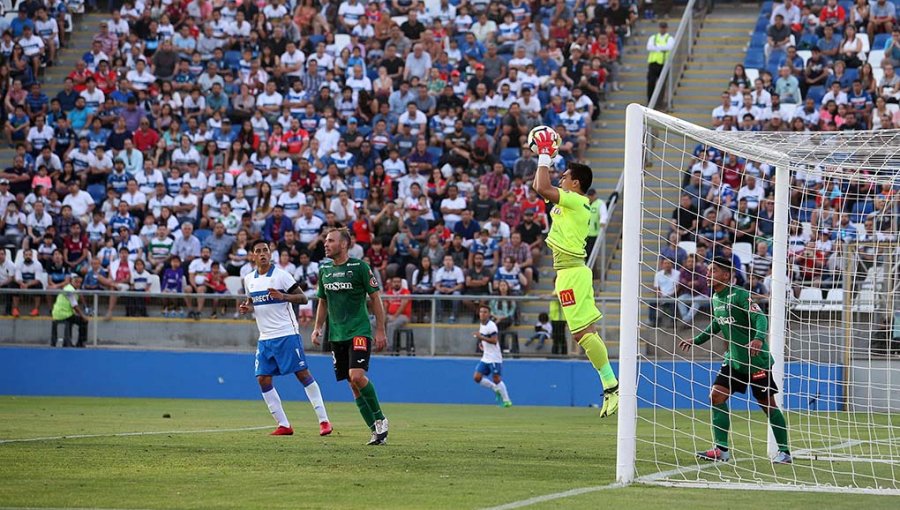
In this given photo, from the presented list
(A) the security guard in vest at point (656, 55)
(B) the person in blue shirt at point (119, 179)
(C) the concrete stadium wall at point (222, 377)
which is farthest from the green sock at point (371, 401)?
(A) the security guard in vest at point (656, 55)

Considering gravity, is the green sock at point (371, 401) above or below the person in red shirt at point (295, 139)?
below

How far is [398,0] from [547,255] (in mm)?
10433

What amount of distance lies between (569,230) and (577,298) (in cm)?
71

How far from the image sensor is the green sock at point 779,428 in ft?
42.7

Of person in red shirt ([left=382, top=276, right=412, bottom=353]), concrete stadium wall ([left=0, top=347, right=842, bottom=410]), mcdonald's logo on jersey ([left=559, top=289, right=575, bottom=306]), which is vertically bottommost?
concrete stadium wall ([left=0, top=347, right=842, bottom=410])

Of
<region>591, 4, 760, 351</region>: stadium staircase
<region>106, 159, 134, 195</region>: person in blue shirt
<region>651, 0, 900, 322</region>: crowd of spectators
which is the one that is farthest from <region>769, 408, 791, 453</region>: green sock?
<region>106, 159, 134, 195</region>: person in blue shirt

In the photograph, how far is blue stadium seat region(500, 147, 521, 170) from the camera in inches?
1169

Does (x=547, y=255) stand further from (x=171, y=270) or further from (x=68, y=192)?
(x=68, y=192)

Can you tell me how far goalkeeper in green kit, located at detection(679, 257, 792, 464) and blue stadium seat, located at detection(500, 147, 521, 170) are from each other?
54.7 feet

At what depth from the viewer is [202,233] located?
1142 inches

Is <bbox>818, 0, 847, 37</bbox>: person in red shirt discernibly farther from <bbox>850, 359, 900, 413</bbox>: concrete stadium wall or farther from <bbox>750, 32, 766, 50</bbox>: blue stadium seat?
<bbox>850, 359, 900, 413</bbox>: concrete stadium wall

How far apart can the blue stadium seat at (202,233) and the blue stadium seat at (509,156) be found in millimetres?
6776

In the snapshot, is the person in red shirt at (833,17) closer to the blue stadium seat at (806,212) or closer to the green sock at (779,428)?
the blue stadium seat at (806,212)

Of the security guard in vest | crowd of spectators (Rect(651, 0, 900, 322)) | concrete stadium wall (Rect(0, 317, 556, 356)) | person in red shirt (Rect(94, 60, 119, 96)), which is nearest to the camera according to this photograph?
crowd of spectators (Rect(651, 0, 900, 322))
